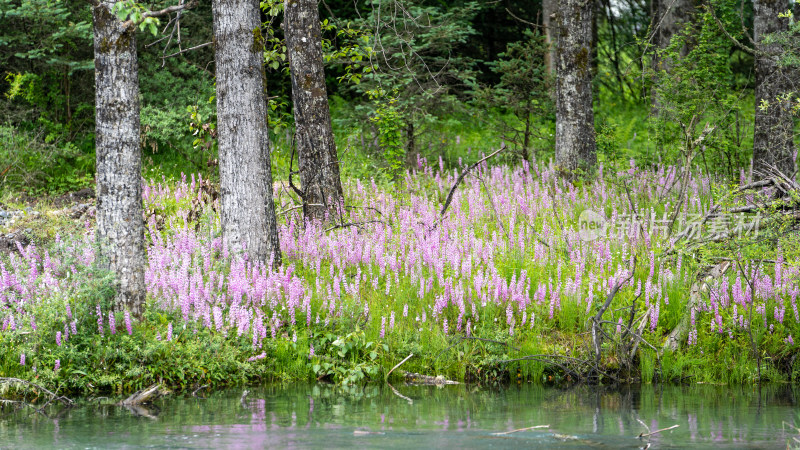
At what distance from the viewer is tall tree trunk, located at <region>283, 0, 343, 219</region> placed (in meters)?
11.8

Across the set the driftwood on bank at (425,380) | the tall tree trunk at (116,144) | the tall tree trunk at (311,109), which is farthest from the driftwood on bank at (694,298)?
the tall tree trunk at (116,144)

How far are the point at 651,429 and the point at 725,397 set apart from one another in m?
1.83

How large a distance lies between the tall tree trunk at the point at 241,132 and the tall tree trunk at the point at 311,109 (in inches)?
78.5

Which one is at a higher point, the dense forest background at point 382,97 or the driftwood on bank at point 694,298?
the dense forest background at point 382,97

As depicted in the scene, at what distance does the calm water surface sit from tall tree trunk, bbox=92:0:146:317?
1.59m

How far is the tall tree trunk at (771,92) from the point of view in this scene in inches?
488

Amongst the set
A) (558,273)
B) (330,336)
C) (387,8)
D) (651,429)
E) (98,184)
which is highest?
(387,8)

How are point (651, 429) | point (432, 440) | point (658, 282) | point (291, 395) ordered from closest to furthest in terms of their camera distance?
point (432, 440) < point (651, 429) < point (291, 395) < point (658, 282)

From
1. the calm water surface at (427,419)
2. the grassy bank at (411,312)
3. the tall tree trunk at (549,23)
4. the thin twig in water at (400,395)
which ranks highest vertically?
the tall tree trunk at (549,23)

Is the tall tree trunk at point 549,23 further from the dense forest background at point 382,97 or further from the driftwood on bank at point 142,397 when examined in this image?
the driftwood on bank at point 142,397

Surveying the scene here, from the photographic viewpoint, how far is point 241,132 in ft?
32.2

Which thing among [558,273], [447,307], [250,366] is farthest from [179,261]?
[558,273]

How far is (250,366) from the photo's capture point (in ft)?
26.9

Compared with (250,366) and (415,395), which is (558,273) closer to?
(415,395)
